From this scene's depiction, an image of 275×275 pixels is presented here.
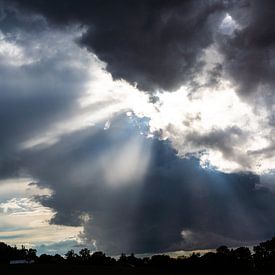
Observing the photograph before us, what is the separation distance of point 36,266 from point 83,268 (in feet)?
59.3

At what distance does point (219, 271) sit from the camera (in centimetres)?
19538

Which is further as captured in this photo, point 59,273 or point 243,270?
point 243,270

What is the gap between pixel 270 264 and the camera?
19988 cm

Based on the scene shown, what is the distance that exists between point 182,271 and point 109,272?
32951mm

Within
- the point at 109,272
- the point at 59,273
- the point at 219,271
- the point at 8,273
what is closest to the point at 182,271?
the point at 219,271

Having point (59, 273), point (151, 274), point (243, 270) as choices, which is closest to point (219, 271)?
point (243, 270)

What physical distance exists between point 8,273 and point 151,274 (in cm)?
5152

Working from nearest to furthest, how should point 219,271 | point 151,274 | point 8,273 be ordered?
point 8,273 < point 151,274 < point 219,271

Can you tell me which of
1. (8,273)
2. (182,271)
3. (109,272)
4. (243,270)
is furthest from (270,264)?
(8,273)

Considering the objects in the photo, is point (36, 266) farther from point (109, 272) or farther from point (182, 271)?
point (182, 271)

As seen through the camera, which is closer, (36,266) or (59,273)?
(59,273)

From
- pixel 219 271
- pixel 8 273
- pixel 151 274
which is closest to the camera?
pixel 8 273

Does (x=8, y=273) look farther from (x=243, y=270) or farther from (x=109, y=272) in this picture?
(x=243, y=270)

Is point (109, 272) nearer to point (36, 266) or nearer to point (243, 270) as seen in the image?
point (36, 266)
